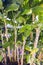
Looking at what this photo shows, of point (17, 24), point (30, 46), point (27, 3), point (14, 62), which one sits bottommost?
point (14, 62)

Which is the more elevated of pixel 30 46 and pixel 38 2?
pixel 38 2

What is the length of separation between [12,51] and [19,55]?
5 cm

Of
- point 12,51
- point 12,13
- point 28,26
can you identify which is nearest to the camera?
point 28,26

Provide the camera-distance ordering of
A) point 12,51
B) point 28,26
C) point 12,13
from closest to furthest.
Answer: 1. point 28,26
2. point 12,13
3. point 12,51

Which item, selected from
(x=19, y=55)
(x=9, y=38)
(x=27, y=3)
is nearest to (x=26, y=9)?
(x=27, y=3)

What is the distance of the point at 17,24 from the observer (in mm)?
903

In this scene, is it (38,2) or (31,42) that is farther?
(31,42)

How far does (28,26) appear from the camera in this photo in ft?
2.59

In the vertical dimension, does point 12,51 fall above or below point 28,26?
below

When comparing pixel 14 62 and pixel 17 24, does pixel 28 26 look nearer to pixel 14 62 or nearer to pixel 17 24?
pixel 17 24

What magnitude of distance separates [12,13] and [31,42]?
0.65ft

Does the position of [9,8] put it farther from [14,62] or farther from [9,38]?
[14,62]

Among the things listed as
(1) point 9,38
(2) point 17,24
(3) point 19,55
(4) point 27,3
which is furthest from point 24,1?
(3) point 19,55

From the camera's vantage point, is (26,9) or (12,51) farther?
(12,51)
